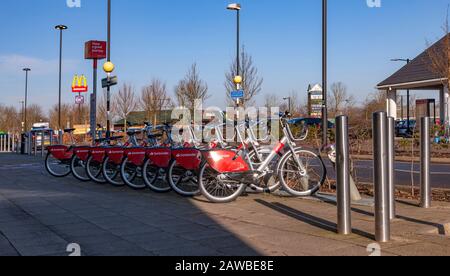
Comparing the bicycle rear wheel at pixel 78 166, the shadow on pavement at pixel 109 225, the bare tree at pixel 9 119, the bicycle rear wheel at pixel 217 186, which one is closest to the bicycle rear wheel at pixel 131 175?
the shadow on pavement at pixel 109 225

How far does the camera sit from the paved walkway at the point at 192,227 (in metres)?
5.13

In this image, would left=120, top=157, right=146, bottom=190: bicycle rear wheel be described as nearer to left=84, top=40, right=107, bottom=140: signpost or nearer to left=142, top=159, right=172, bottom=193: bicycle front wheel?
left=142, top=159, right=172, bottom=193: bicycle front wheel

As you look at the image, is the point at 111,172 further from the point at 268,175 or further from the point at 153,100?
the point at 153,100

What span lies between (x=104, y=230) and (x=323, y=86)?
7.09 m

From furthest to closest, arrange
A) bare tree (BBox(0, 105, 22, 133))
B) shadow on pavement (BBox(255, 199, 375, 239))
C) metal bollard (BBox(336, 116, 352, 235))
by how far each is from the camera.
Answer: bare tree (BBox(0, 105, 22, 133))
shadow on pavement (BBox(255, 199, 375, 239))
metal bollard (BBox(336, 116, 352, 235))

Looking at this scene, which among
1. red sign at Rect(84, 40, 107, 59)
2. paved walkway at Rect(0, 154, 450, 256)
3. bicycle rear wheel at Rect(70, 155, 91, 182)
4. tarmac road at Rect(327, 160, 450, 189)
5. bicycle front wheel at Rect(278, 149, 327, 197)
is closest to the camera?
paved walkway at Rect(0, 154, 450, 256)

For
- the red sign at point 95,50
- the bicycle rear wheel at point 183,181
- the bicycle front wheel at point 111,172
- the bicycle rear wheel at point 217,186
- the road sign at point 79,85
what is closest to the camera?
the bicycle rear wheel at point 217,186

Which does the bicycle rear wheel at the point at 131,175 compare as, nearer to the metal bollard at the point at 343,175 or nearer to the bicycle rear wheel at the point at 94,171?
the bicycle rear wheel at the point at 94,171

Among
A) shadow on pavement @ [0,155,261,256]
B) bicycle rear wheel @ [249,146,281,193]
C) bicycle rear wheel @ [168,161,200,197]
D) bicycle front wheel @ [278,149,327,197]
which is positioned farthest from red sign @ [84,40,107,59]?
bicycle front wheel @ [278,149,327,197]

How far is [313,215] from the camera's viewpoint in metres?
7.02

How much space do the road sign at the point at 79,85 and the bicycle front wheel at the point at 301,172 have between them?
85.8ft

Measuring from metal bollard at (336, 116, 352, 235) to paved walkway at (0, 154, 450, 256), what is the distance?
17 centimetres

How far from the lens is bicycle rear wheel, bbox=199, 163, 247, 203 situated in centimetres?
811
